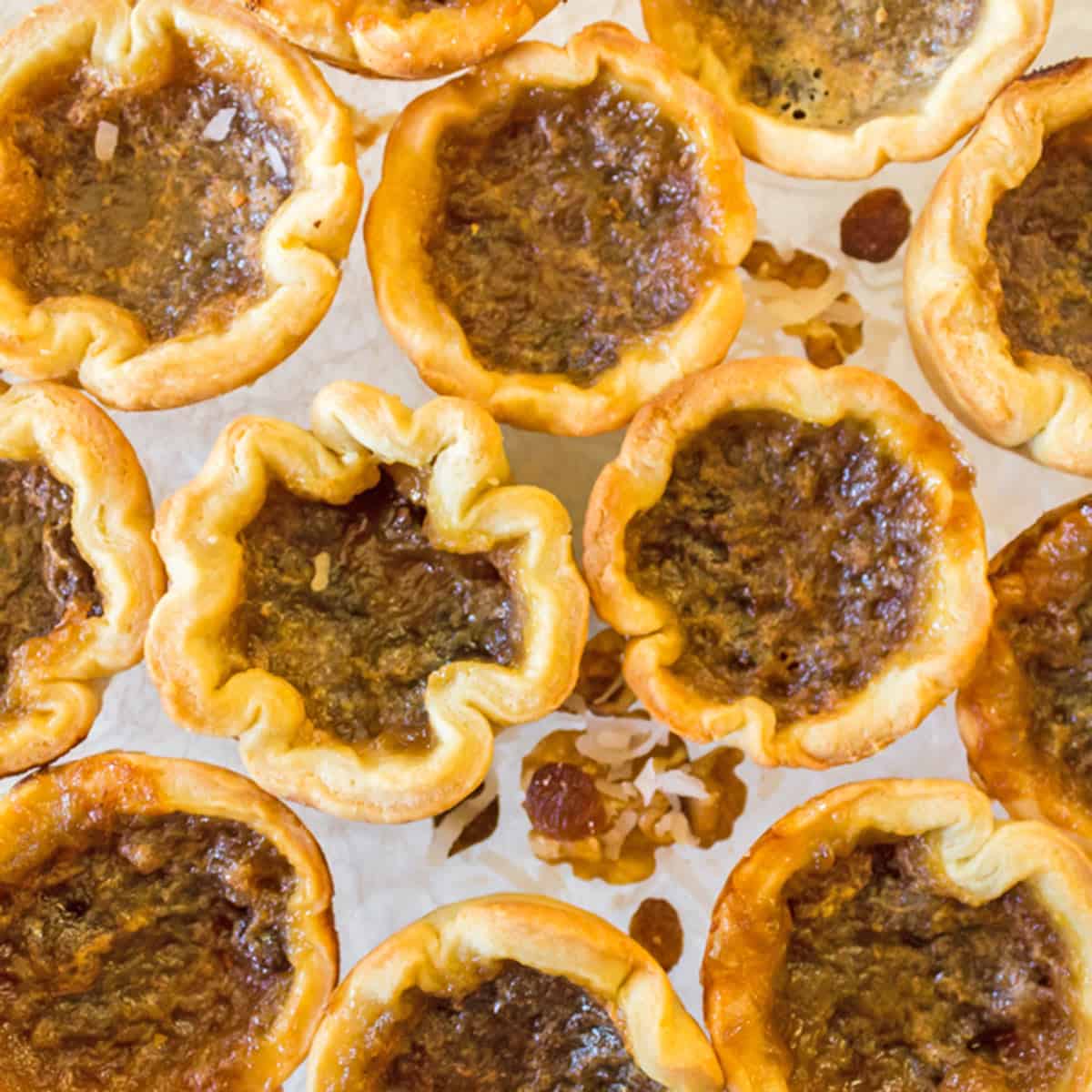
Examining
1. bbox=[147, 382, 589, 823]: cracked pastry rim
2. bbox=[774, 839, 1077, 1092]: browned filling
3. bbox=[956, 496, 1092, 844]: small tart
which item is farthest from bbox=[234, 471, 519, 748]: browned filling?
bbox=[956, 496, 1092, 844]: small tart

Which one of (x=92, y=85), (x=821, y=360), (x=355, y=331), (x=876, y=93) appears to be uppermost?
(x=92, y=85)

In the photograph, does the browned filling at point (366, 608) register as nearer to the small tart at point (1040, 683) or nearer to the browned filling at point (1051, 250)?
the small tart at point (1040, 683)

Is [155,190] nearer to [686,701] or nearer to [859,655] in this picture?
[686,701]

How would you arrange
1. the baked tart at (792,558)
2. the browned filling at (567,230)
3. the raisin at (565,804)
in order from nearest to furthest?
the baked tart at (792,558), the browned filling at (567,230), the raisin at (565,804)

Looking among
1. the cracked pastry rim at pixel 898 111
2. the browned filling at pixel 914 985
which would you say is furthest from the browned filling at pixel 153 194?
the browned filling at pixel 914 985

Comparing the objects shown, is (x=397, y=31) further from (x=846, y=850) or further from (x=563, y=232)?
(x=846, y=850)

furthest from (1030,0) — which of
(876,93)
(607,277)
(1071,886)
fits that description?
(1071,886)
